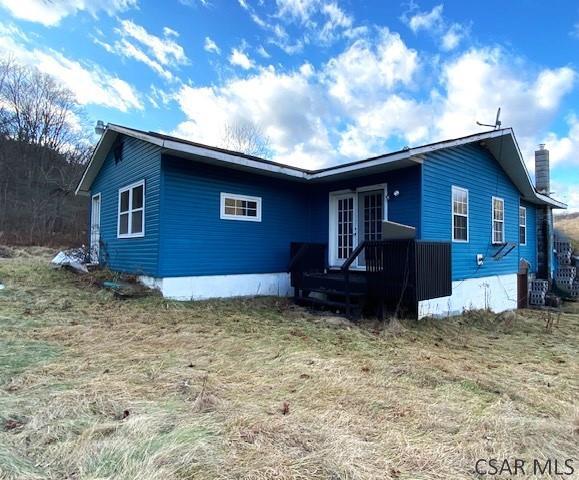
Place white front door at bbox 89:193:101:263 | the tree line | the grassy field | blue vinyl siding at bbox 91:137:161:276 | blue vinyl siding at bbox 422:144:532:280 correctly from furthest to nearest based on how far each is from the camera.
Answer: the tree line < white front door at bbox 89:193:101:263 < blue vinyl siding at bbox 422:144:532:280 < blue vinyl siding at bbox 91:137:161:276 < the grassy field

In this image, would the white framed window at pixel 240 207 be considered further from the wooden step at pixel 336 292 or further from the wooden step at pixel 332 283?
the wooden step at pixel 336 292

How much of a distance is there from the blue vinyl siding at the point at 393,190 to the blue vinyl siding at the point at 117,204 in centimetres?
411

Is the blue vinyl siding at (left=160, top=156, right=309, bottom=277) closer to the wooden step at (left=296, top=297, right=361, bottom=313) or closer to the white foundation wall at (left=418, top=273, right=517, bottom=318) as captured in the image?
the wooden step at (left=296, top=297, right=361, bottom=313)

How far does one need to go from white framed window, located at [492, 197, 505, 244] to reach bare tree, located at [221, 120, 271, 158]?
1798 cm

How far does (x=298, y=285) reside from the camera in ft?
27.2

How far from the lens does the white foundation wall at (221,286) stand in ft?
23.9

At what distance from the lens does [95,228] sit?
11719mm

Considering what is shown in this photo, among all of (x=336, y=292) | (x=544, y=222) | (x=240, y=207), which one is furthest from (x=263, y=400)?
(x=544, y=222)

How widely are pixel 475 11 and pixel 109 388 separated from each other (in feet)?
36.7

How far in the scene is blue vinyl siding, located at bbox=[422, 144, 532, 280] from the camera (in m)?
7.75

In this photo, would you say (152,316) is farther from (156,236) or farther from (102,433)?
(102,433)

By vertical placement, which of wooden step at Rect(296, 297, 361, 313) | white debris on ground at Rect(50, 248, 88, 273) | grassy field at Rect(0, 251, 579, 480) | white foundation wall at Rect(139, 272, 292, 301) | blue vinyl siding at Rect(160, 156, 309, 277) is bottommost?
grassy field at Rect(0, 251, 579, 480)

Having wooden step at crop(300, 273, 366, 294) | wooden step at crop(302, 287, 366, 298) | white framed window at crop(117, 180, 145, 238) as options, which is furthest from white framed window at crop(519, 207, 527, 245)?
white framed window at crop(117, 180, 145, 238)

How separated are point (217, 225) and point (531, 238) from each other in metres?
12.0
